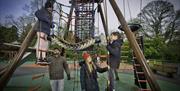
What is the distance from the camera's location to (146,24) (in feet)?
33.6

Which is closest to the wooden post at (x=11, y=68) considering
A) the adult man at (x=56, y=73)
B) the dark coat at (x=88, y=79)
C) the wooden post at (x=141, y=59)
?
the adult man at (x=56, y=73)

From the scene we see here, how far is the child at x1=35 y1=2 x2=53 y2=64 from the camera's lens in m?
2.38

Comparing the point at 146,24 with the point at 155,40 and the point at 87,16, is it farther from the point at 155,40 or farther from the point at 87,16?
the point at 87,16

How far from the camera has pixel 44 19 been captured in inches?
95.7

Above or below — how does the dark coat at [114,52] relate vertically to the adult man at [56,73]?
above

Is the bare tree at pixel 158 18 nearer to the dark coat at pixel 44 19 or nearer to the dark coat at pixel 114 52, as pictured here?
the dark coat at pixel 114 52

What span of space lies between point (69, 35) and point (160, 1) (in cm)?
534

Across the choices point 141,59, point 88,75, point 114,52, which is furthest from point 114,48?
point 88,75

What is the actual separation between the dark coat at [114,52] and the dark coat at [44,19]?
77 centimetres

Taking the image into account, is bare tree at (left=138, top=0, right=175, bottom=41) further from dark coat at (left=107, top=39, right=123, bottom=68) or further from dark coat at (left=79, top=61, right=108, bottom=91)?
dark coat at (left=79, top=61, right=108, bottom=91)

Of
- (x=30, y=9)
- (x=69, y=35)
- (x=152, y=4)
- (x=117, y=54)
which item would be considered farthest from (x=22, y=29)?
(x=152, y=4)

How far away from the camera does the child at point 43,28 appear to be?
2.38 m

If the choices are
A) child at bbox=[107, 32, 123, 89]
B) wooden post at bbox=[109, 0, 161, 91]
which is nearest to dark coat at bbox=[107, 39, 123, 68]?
child at bbox=[107, 32, 123, 89]

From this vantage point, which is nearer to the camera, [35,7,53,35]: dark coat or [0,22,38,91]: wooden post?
[0,22,38,91]: wooden post
